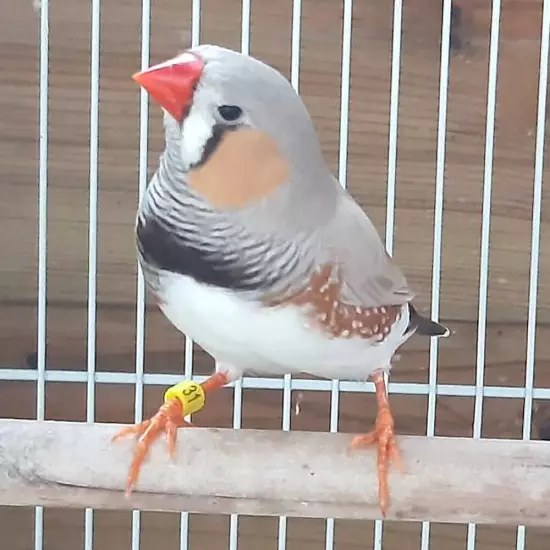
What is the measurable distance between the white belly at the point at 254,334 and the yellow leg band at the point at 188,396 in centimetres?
6

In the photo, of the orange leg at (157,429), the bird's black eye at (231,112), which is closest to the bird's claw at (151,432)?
the orange leg at (157,429)

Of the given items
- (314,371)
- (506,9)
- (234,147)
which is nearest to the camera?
(234,147)

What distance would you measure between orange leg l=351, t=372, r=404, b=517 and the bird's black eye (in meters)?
0.24

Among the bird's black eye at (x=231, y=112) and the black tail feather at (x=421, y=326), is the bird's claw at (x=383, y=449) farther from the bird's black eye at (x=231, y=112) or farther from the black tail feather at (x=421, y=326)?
the bird's black eye at (x=231, y=112)

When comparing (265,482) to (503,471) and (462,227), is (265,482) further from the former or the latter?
(462,227)

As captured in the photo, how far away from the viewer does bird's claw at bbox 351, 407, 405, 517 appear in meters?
0.64

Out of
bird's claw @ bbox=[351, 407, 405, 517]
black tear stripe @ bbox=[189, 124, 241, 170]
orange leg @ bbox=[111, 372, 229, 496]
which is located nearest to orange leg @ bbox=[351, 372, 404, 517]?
bird's claw @ bbox=[351, 407, 405, 517]

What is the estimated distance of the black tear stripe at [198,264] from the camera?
604 millimetres

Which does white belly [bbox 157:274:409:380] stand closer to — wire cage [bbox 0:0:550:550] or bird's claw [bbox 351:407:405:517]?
bird's claw [bbox 351:407:405:517]

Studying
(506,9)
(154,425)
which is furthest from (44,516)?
(506,9)

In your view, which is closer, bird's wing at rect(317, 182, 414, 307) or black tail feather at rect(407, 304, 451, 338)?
bird's wing at rect(317, 182, 414, 307)

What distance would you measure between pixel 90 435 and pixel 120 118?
39cm

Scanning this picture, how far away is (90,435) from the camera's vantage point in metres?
0.66

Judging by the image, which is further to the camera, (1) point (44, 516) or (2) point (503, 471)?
(1) point (44, 516)
